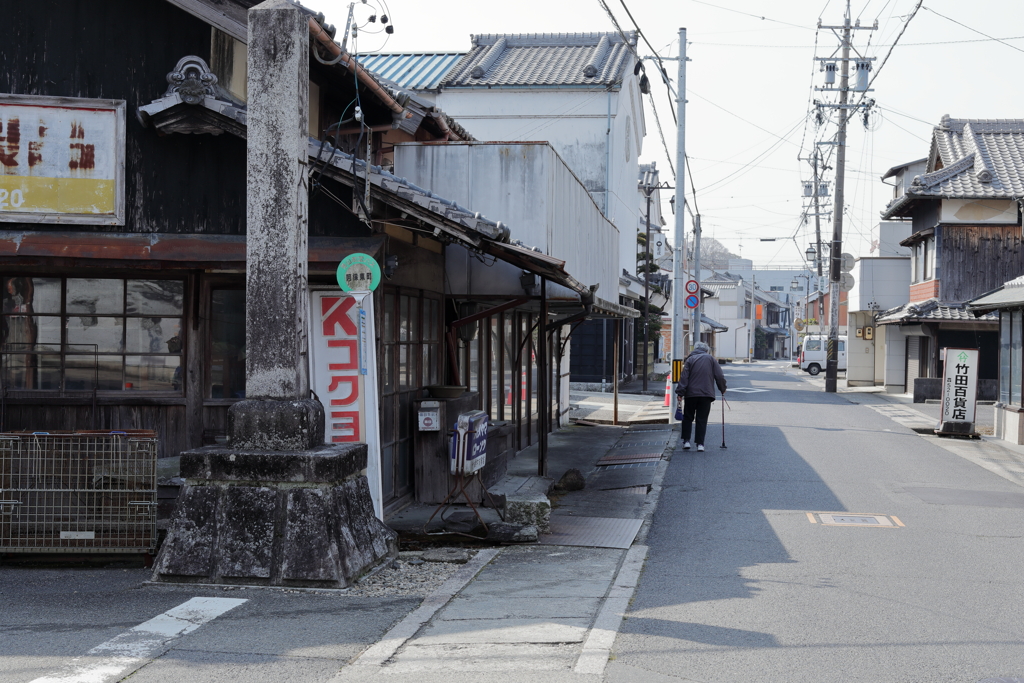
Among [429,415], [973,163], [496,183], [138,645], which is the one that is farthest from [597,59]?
[138,645]

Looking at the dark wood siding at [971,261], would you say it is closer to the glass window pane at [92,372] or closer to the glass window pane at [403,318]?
the glass window pane at [403,318]

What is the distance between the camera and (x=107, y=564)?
7969 mm

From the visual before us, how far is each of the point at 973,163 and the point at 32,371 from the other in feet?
106

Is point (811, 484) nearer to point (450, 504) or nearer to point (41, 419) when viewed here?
point (450, 504)

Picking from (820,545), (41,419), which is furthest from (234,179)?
(820,545)

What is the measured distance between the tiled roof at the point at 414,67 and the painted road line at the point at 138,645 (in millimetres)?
26737

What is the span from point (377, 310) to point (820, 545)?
187 inches

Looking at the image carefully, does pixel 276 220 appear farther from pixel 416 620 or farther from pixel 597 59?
pixel 597 59

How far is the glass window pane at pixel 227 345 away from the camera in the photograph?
361 inches

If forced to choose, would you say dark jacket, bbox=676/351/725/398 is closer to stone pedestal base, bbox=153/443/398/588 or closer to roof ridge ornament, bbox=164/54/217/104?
roof ridge ornament, bbox=164/54/217/104

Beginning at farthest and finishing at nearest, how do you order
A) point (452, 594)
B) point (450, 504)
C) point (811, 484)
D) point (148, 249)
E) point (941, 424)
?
point (941, 424), point (811, 484), point (450, 504), point (148, 249), point (452, 594)

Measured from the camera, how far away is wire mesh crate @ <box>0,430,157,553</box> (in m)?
7.70

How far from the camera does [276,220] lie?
721cm

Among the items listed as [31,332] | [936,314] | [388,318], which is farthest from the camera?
[936,314]
